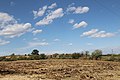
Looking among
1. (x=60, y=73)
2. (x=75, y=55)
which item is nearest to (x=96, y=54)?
(x=75, y=55)

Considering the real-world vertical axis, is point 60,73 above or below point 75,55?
below

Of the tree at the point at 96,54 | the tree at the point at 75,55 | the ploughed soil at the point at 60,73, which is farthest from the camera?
the tree at the point at 75,55

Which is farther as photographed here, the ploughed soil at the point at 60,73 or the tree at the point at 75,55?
the tree at the point at 75,55

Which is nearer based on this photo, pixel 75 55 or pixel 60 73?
pixel 60 73

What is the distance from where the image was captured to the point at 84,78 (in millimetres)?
27547

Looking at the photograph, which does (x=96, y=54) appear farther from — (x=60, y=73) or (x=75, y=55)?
(x=60, y=73)

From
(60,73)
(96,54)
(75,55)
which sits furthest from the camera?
(75,55)

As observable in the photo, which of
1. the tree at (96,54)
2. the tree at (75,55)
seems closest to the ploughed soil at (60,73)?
the tree at (96,54)

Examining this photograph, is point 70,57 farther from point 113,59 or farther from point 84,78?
point 84,78

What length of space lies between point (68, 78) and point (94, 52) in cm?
5633

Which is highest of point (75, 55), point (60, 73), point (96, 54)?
point (75, 55)

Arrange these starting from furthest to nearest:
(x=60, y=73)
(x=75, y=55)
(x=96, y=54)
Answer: (x=75, y=55) < (x=96, y=54) < (x=60, y=73)

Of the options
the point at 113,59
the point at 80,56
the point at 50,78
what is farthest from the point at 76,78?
the point at 80,56

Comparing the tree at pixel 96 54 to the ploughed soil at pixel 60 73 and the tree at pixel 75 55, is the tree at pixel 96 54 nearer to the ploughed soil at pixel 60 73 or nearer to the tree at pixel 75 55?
the tree at pixel 75 55
